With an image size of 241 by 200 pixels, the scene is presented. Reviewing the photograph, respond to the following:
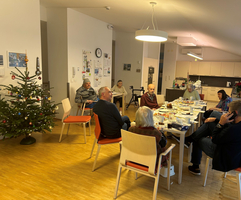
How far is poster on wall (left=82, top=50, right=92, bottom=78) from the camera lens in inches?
235

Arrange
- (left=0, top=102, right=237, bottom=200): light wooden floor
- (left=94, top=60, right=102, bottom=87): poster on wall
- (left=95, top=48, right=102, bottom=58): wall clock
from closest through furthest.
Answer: (left=0, top=102, right=237, bottom=200): light wooden floor
(left=95, top=48, right=102, bottom=58): wall clock
(left=94, top=60, right=102, bottom=87): poster on wall

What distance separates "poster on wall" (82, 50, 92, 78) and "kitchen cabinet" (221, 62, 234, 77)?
728 centimetres

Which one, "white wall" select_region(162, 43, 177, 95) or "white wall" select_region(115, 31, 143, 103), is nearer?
"white wall" select_region(115, 31, 143, 103)

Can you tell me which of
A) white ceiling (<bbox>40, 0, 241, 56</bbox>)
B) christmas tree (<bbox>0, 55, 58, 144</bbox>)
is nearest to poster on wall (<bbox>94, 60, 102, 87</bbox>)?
white ceiling (<bbox>40, 0, 241, 56</bbox>)

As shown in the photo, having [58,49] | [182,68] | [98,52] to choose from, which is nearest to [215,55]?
[182,68]

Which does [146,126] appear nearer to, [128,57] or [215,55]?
[128,57]

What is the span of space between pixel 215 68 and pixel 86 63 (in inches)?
287

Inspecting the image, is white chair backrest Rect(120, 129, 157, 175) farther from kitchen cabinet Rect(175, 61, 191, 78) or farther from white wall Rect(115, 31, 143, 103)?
kitchen cabinet Rect(175, 61, 191, 78)

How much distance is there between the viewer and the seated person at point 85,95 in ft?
17.4

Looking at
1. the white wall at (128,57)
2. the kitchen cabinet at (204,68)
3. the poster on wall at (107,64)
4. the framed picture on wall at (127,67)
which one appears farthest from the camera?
the kitchen cabinet at (204,68)

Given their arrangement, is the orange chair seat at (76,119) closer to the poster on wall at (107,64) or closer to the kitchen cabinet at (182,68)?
the poster on wall at (107,64)

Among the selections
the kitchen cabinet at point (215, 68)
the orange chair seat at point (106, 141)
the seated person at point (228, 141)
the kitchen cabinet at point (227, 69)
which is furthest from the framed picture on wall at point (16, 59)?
the kitchen cabinet at point (227, 69)

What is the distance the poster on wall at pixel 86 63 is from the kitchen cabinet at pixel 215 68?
7.05m

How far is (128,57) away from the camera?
858cm
